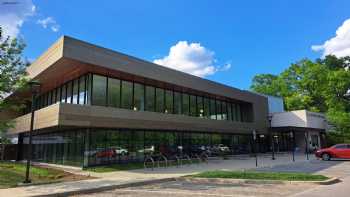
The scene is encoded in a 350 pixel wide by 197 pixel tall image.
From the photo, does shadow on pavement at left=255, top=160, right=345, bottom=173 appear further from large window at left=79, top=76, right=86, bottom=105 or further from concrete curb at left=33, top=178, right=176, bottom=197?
large window at left=79, top=76, right=86, bottom=105

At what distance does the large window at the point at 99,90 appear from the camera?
21.8 meters

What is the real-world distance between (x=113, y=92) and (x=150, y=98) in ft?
13.6

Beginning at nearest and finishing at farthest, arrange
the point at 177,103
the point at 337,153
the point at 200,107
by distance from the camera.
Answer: the point at 337,153
the point at 177,103
the point at 200,107

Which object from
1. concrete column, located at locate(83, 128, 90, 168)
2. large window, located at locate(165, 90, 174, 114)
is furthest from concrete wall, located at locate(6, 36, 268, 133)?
large window, located at locate(165, 90, 174, 114)

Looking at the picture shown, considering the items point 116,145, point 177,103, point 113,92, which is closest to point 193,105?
point 177,103

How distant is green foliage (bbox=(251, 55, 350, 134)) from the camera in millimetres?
45950

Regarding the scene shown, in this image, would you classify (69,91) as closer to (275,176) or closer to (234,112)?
(275,176)

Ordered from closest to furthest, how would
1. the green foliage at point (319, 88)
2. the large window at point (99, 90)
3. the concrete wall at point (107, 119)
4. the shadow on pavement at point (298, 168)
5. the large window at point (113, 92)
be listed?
the shadow on pavement at point (298, 168) < the concrete wall at point (107, 119) < the large window at point (99, 90) < the large window at point (113, 92) < the green foliage at point (319, 88)

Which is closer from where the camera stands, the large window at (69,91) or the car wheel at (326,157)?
the large window at (69,91)

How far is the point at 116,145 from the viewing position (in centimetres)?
2225

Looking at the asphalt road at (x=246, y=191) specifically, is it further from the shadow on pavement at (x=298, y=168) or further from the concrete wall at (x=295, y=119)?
the concrete wall at (x=295, y=119)

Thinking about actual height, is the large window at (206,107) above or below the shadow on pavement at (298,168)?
above

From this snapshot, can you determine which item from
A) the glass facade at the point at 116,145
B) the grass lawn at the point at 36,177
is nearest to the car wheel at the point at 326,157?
the glass facade at the point at 116,145

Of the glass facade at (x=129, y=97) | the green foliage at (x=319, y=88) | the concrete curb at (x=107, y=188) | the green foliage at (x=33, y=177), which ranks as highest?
the green foliage at (x=319, y=88)
